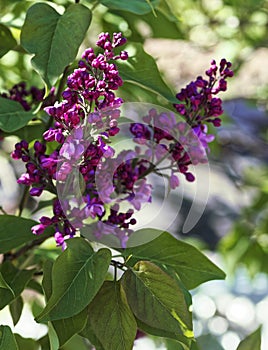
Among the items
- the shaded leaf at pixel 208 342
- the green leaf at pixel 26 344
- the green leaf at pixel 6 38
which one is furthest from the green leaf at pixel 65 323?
the shaded leaf at pixel 208 342

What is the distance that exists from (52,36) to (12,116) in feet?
0.24

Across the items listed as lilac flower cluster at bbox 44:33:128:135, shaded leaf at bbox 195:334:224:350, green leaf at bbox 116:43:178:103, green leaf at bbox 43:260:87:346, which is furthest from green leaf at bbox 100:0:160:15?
shaded leaf at bbox 195:334:224:350

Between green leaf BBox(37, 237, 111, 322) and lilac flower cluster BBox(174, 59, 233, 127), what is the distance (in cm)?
14

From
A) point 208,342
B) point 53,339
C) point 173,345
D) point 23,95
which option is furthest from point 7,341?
point 208,342

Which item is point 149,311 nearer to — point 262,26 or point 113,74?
point 113,74

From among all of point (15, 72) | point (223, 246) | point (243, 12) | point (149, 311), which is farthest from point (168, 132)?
point (243, 12)

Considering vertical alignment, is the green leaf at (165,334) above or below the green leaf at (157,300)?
below

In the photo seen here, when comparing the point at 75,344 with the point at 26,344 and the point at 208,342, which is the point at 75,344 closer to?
the point at 26,344

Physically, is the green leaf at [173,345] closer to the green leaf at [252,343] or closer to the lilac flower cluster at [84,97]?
the green leaf at [252,343]

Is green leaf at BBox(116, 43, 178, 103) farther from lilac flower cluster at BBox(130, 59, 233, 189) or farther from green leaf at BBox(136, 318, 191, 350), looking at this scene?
green leaf at BBox(136, 318, 191, 350)

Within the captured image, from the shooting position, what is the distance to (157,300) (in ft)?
1.64

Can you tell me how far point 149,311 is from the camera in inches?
19.6

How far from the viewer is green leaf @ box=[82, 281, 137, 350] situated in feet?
1.61

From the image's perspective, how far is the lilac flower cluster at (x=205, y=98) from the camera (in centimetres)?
56
